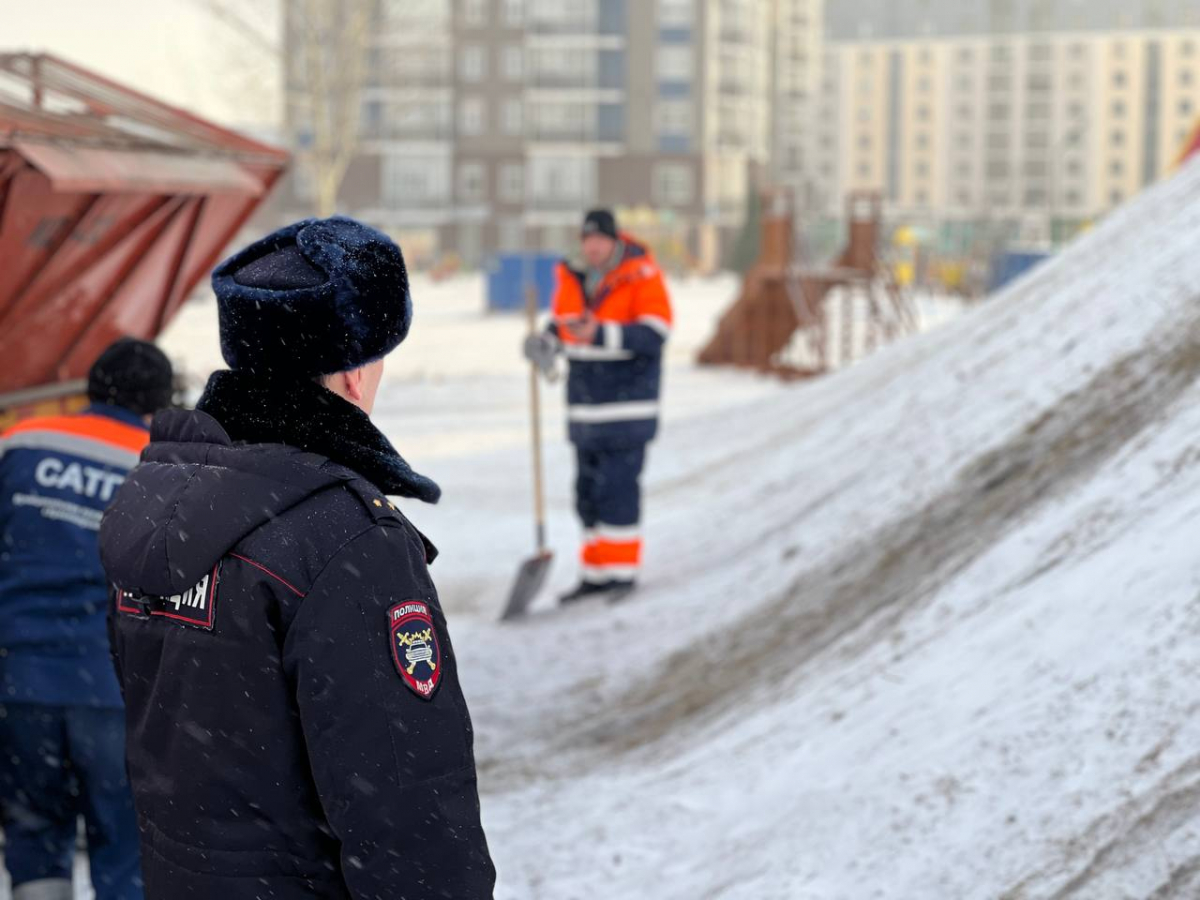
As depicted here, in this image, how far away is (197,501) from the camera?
1.76m

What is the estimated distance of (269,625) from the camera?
1725 millimetres

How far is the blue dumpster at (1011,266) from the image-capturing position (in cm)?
2706

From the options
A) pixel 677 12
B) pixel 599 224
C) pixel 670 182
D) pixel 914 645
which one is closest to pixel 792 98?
pixel 677 12

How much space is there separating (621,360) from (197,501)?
5199mm

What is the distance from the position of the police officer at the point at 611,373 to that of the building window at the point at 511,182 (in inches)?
2317

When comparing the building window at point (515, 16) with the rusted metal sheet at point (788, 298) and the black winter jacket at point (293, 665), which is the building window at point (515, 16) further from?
the black winter jacket at point (293, 665)

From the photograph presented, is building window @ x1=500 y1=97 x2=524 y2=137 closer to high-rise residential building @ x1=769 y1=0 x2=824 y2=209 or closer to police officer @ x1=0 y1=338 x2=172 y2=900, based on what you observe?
high-rise residential building @ x1=769 y1=0 x2=824 y2=209

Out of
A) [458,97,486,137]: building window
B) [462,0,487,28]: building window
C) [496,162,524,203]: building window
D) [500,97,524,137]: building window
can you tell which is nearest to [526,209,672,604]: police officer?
[496,162,524,203]: building window

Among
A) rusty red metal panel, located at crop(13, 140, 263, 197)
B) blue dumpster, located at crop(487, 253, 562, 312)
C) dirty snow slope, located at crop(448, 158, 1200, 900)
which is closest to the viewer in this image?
dirty snow slope, located at crop(448, 158, 1200, 900)

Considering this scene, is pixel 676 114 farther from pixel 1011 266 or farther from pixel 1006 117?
pixel 1006 117

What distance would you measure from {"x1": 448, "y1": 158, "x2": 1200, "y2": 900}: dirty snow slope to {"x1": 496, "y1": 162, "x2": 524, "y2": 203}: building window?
189 ft

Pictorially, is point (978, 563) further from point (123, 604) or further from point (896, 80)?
point (896, 80)

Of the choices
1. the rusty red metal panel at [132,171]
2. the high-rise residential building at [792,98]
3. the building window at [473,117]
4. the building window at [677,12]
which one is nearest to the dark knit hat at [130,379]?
the rusty red metal panel at [132,171]

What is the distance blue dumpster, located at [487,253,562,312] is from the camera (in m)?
30.6
